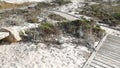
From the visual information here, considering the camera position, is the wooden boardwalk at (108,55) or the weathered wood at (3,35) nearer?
the weathered wood at (3,35)

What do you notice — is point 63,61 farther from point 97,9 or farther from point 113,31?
point 97,9

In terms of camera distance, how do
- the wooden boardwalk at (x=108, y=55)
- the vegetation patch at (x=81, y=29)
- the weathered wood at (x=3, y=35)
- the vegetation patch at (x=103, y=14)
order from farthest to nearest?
1. the vegetation patch at (x=103, y=14)
2. the vegetation patch at (x=81, y=29)
3. the wooden boardwalk at (x=108, y=55)
4. the weathered wood at (x=3, y=35)

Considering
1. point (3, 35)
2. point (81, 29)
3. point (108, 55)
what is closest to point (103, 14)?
point (81, 29)

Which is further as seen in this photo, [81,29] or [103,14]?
[103,14]

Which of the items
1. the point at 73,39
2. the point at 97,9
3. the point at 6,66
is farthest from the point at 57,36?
the point at 97,9

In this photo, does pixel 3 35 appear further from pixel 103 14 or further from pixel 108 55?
pixel 103 14

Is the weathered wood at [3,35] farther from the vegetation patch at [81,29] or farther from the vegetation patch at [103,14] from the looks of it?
A: the vegetation patch at [103,14]

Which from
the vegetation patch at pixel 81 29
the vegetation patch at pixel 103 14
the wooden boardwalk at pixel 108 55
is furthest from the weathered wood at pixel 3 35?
the vegetation patch at pixel 103 14

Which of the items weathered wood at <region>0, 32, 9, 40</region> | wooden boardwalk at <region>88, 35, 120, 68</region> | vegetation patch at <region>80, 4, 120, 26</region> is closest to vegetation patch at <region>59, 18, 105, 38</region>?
wooden boardwalk at <region>88, 35, 120, 68</region>

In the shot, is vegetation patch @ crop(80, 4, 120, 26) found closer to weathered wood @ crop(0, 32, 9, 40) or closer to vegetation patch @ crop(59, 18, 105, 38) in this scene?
vegetation patch @ crop(59, 18, 105, 38)
